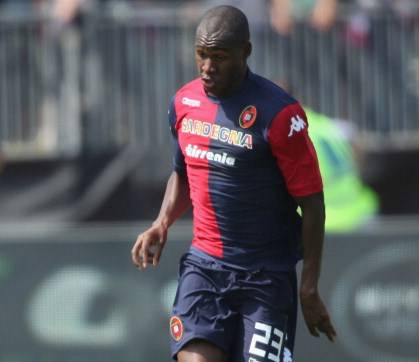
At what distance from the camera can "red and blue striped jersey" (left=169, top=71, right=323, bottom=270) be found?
6.08 m

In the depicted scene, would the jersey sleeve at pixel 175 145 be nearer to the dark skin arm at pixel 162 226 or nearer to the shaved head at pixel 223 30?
the dark skin arm at pixel 162 226

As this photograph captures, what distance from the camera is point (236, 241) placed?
249 inches

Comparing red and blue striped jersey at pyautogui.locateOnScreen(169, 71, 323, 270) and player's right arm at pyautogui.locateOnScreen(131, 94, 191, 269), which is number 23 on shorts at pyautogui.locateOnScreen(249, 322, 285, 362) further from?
player's right arm at pyautogui.locateOnScreen(131, 94, 191, 269)

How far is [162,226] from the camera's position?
21.7 ft

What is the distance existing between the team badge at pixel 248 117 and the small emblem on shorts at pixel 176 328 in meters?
1.01

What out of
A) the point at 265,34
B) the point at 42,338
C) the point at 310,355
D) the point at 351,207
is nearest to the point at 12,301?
the point at 42,338

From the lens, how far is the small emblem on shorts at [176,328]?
636cm

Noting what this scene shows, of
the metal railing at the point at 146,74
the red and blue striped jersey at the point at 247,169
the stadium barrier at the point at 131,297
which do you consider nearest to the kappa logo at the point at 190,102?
the red and blue striped jersey at the point at 247,169

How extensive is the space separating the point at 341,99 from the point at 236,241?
604 cm

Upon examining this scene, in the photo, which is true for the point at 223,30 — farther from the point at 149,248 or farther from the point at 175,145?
the point at 149,248

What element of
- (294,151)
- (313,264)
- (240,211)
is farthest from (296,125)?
(313,264)

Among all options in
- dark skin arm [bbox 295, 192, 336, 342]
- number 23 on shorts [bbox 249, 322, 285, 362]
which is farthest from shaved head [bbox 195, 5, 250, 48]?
number 23 on shorts [bbox 249, 322, 285, 362]

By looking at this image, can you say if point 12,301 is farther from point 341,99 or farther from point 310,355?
point 341,99

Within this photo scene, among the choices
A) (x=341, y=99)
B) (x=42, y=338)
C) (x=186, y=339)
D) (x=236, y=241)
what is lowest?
(x=42, y=338)
